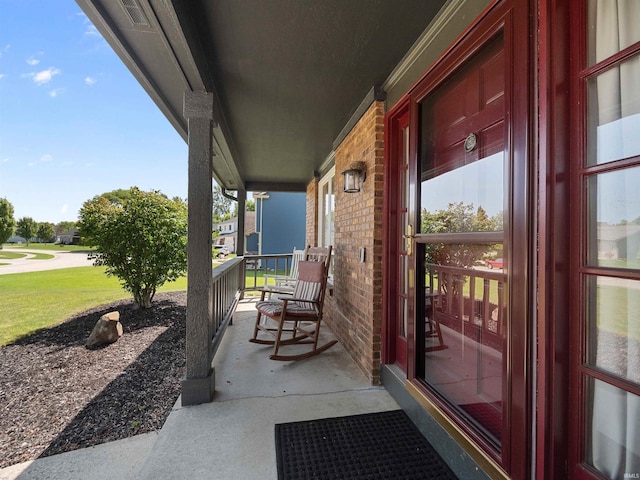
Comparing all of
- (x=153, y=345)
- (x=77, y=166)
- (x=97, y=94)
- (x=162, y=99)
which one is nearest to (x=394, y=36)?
(x=162, y=99)

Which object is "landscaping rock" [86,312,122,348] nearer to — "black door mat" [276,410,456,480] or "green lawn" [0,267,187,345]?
"green lawn" [0,267,187,345]

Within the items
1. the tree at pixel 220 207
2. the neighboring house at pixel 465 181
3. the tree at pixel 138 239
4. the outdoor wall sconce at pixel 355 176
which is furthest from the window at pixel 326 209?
the tree at pixel 220 207

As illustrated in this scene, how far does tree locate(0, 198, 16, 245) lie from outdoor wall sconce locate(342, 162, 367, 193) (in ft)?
77.3

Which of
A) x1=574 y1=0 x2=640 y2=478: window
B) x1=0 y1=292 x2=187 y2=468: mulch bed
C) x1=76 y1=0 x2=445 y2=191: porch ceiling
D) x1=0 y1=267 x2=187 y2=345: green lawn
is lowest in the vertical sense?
x1=0 y1=292 x2=187 y2=468: mulch bed

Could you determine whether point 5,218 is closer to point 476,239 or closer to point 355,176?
point 355,176

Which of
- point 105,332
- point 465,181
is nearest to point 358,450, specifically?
point 465,181

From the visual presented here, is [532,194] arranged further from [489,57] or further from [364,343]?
[364,343]

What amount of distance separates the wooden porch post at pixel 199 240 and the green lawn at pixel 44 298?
3.71 metres

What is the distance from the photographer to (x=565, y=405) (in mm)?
1097

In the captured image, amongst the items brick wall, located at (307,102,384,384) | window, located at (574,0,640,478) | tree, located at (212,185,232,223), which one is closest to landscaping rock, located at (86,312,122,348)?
brick wall, located at (307,102,384,384)

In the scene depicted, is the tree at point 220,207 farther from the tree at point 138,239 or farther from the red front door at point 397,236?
the red front door at point 397,236

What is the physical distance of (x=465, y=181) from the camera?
168cm

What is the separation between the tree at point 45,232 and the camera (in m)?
30.1

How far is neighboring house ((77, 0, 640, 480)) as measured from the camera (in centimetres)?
101
